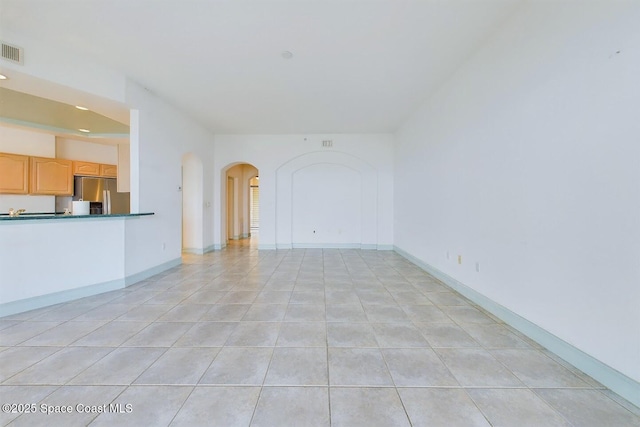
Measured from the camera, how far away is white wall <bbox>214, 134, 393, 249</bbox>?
6.53 m

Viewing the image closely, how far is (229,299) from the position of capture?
10.2 feet

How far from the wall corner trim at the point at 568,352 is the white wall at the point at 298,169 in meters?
3.67

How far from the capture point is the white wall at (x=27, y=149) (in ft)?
16.4

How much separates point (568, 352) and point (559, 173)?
1.34 m

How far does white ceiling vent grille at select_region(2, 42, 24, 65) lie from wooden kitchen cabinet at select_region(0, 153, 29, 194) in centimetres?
353

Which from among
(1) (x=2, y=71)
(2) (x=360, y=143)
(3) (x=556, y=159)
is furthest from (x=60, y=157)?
(3) (x=556, y=159)

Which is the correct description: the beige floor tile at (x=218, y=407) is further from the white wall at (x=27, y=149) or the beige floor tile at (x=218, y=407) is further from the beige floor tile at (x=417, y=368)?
the white wall at (x=27, y=149)

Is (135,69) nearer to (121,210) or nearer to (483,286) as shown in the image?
(121,210)

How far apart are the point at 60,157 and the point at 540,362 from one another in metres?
8.93

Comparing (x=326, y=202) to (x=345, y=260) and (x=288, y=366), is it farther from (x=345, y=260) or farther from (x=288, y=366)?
(x=288, y=366)

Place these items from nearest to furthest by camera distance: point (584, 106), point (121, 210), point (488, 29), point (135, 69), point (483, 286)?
point (584, 106) → point (488, 29) → point (483, 286) → point (135, 69) → point (121, 210)

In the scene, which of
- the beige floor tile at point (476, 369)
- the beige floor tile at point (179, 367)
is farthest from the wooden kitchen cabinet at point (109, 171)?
the beige floor tile at point (476, 369)

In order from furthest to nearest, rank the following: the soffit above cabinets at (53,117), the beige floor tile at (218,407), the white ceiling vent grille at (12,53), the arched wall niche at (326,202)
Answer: the arched wall niche at (326,202)
the soffit above cabinets at (53,117)
the white ceiling vent grille at (12,53)
the beige floor tile at (218,407)

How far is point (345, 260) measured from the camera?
537 cm
